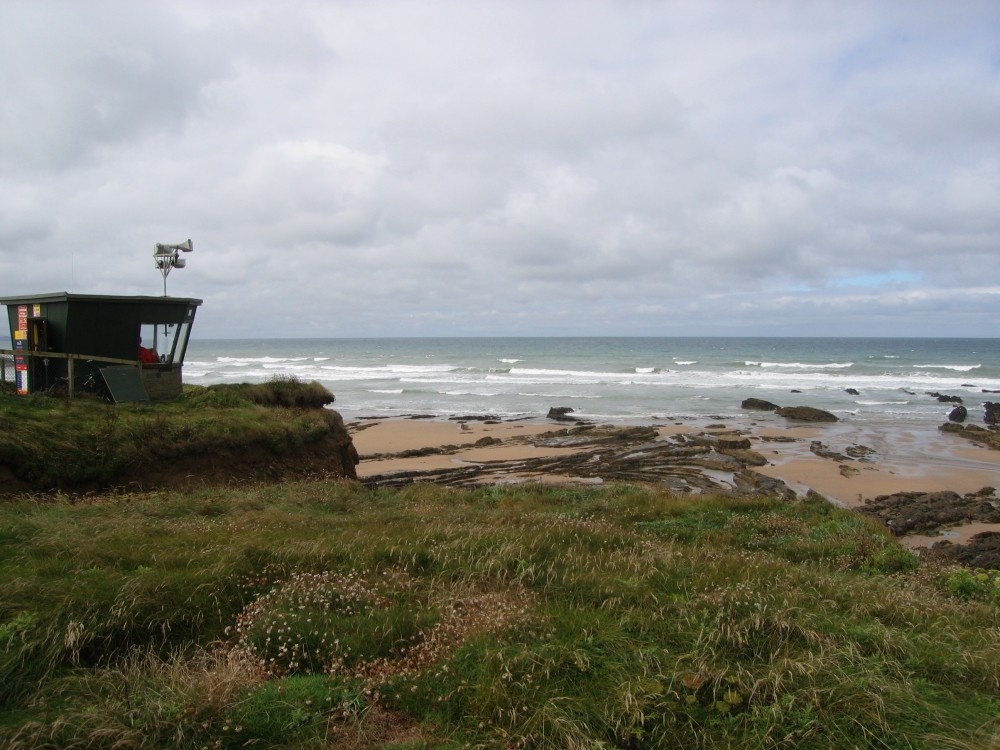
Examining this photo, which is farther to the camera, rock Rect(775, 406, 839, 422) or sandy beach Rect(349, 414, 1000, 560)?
rock Rect(775, 406, 839, 422)

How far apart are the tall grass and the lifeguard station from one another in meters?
7.93

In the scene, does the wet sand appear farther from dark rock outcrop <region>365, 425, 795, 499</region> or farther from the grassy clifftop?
the grassy clifftop

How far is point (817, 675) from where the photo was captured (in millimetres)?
4059

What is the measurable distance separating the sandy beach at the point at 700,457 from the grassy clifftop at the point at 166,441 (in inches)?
149

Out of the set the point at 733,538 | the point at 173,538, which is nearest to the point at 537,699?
the point at 173,538

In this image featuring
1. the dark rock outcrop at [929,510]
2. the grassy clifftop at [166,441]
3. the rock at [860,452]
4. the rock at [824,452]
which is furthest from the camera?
the rock at [860,452]

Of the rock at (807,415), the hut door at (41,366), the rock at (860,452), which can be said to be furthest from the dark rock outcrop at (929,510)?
the hut door at (41,366)

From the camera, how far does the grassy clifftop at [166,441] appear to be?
33.9 feet

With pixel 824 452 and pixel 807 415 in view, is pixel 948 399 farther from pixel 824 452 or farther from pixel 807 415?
pixel 824 452

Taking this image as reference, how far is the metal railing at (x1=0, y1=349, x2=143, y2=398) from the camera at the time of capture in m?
13.3

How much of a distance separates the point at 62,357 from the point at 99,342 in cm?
83

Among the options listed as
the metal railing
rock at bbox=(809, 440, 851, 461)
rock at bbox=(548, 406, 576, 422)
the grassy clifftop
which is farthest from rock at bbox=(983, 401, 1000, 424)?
the metal railing

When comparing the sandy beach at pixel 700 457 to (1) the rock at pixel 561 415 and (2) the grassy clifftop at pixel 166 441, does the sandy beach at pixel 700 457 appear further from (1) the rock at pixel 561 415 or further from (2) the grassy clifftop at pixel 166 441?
(2) the grassy clifftop at pixel 166 441

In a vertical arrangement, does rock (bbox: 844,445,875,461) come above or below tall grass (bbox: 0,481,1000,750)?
below
